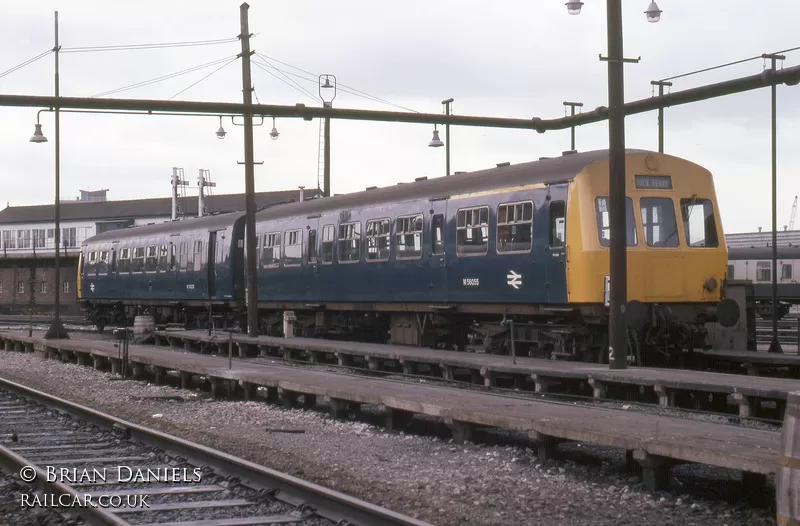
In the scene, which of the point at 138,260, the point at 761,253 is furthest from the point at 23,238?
the point at 761,253

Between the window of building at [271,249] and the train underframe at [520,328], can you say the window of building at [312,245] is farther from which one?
the window of building at [271,249]

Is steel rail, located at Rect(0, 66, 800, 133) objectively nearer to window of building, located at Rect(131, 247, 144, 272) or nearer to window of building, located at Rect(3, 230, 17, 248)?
window of building, located at Rect(131, 247, 144, 272)

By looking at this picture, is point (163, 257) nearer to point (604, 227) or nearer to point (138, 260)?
point (138, 260)

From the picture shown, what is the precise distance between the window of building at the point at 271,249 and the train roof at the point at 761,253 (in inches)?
1166

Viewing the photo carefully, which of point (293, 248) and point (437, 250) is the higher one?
point (293, 248)

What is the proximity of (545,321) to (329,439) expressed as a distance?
6.97 metres

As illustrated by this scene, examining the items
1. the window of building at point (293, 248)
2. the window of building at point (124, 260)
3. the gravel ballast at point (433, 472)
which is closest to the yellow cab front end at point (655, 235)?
the gravel ballast at point (433, 472)

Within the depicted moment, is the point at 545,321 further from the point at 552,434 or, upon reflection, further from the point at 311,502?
the point at 311,502

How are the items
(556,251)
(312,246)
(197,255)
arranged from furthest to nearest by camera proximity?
1. (197,255)
2. (312,246)
3. (556,251)

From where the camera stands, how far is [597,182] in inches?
637

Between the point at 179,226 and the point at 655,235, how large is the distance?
1921 cm

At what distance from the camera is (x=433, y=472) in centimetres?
943

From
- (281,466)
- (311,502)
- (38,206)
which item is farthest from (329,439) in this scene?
(38,206)

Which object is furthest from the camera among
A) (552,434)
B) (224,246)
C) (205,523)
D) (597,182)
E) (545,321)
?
(224,246)
